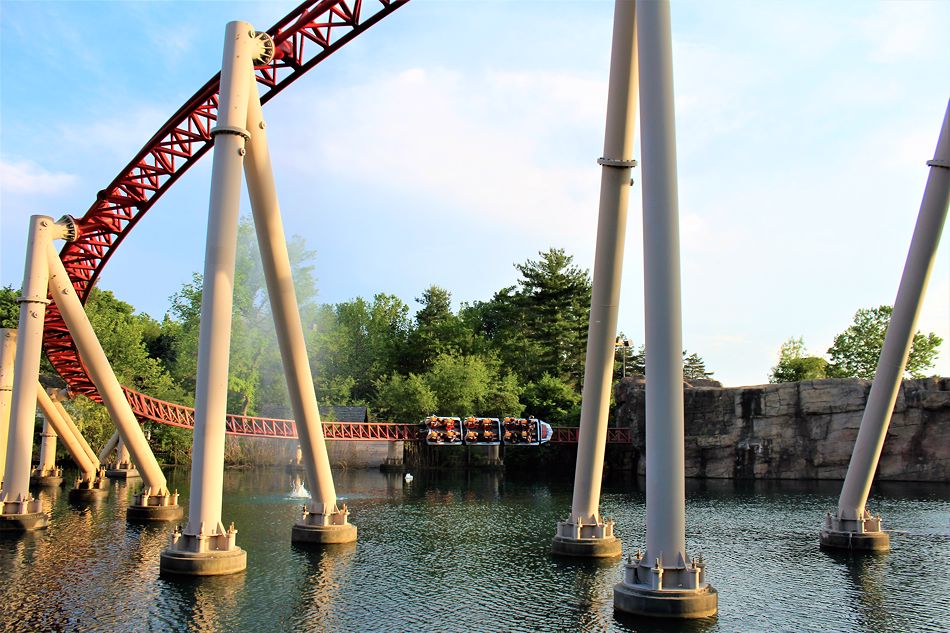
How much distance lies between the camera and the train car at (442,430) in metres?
52.6

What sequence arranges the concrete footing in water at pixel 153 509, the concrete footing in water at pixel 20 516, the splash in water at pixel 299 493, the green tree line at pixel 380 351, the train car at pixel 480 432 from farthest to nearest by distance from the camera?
the green tree line at pixel 380 351
the train car at pixel 480 432
the splash in water at pixel 299 493
the concrete footing in water at pixel 153 509
the concrete footing in water at pixel 20 516

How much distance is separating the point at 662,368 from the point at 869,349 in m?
70.9

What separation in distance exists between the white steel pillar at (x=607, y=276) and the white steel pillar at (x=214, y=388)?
8273mm

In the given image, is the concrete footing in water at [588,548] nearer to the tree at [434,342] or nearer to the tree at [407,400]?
the tree at [407,400]

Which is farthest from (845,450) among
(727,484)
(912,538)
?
(912,538)

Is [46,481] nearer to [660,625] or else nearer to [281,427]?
[281,427]

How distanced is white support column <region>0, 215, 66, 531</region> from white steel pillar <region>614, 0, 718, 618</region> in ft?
66.0

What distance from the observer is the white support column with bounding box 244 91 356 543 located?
66.0ft

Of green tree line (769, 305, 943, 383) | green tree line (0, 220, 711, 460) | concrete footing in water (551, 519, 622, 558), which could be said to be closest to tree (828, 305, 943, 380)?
green tree line (769, 305, 943, 383)

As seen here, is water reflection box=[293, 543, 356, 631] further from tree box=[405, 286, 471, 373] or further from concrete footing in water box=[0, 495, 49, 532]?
tree box=[405, 286, 471, 373]

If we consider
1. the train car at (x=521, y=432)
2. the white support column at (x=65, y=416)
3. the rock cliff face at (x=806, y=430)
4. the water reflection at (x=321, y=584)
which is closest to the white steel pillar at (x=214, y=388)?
the water reflection at (x=321, y=584)

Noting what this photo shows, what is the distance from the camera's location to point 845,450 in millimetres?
52438

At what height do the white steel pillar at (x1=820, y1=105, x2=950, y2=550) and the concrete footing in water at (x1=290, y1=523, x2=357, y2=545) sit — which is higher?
the white steel pillar at (x1=820, y1=105, x2=950, y2=550)

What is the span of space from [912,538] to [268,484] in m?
35.6
